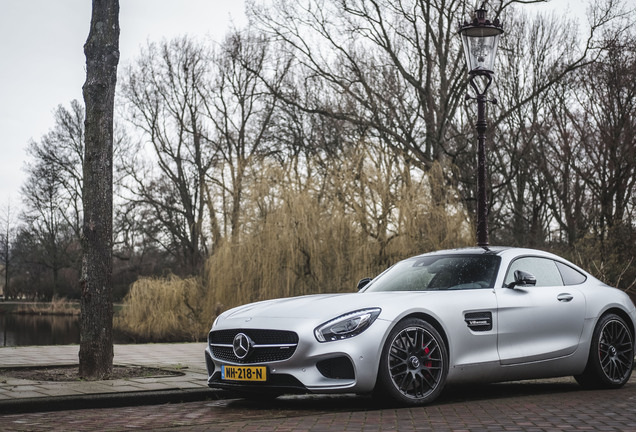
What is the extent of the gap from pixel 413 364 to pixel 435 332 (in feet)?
1.28

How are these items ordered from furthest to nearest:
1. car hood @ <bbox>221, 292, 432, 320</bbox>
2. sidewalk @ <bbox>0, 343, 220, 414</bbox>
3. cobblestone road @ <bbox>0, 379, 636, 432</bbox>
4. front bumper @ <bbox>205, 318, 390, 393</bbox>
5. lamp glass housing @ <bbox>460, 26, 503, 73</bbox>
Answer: lamp glass housing @ <bbox>460, 26, 503, 73</bbox>
sidewalk @ <bbox>0, 343, 220, 414</bbox>
car hood @ <bbox>221, 292, 432, 320</bbox>
front bumper @ <bbox>205, 318, 390, 393</bbox>
cobblestone road @ <bbox>0, 379, 636, 432</bbox>

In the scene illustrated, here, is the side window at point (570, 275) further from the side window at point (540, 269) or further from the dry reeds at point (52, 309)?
the dry reeds at point (52, 309)

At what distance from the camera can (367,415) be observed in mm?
6844

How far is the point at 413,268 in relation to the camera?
29.0 ft

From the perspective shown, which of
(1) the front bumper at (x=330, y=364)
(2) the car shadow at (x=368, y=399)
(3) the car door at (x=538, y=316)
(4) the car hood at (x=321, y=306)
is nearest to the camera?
(1) the front bumper at (x=330, y=364)

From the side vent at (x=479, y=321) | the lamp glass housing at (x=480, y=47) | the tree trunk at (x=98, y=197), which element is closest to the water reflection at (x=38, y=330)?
the tree trunk at (x=98, y=197)

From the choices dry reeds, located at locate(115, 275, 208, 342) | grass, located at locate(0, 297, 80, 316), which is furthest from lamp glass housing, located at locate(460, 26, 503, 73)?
grass, located at locate(0, 297, 80, 316)

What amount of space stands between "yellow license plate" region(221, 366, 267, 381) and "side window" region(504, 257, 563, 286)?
3008 mm

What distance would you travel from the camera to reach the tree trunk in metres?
9.42

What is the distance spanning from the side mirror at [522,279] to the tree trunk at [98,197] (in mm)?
4576

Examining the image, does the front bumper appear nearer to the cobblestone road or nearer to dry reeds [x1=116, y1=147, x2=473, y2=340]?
the cobblestone road

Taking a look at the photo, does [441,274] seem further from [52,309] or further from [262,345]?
[52,309]

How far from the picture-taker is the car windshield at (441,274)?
27.4 feet

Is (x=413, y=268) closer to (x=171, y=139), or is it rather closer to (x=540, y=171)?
(x=540, y=171)
